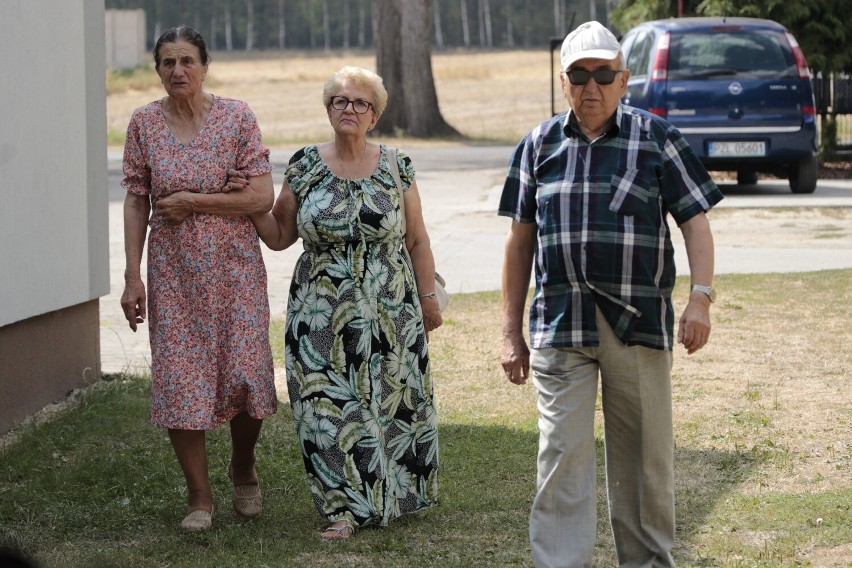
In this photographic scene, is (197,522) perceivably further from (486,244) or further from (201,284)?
(486,244)

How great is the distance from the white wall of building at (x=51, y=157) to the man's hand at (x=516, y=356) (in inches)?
114

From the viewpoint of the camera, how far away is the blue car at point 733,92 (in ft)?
52.6

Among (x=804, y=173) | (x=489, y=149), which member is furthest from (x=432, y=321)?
(x=489, y=149)

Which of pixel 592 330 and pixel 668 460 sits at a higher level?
pixel 592 330

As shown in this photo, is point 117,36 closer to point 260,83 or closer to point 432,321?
point 260,83

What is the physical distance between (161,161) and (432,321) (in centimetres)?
121

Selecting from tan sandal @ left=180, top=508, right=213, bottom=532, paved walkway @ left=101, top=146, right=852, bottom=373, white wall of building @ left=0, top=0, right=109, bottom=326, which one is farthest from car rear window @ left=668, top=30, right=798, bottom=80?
tan sandal @ left=180, top=508, right=213, bottom=532

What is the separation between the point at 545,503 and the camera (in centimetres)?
436

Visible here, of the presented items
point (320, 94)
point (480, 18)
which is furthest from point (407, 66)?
point (480, 18)

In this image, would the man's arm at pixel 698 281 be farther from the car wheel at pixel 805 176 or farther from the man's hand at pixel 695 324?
the car wheel at pixel 805 176

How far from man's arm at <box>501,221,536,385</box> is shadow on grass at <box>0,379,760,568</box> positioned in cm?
83

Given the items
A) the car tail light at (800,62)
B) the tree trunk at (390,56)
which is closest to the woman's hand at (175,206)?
the car tail light at (800,62)

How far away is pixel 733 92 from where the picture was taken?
16078mm

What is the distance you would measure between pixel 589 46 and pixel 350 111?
1.22 metres
